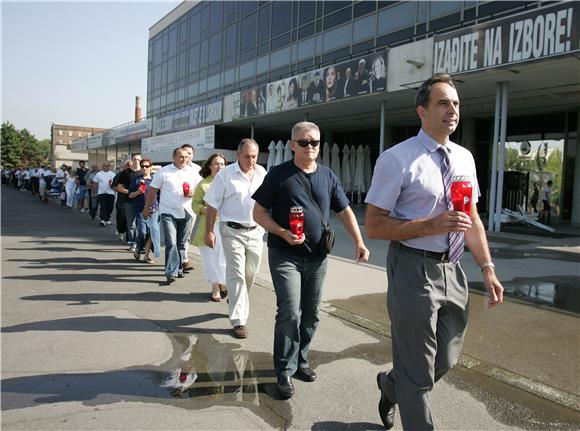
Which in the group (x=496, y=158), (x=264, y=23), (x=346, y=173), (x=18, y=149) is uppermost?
(x=264, y=23)

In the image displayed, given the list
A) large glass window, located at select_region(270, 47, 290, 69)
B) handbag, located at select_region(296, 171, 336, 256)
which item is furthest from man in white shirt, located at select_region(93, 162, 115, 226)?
large glass window, located at select_region(270, 47, 290, 69)

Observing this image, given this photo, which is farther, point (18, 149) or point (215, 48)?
point (18, 149)

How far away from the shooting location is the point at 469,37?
1245 cm

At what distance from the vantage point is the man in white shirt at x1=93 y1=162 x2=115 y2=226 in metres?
13.6

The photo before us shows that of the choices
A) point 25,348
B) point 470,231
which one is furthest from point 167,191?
point 470,231

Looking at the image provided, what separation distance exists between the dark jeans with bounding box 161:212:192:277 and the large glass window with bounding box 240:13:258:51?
71.7 ft

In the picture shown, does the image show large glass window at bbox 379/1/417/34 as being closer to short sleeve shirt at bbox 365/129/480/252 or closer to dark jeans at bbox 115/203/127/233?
dark jeans at bbox 115/203/127/233

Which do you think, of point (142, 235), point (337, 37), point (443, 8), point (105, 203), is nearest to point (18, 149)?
point (337, 37)

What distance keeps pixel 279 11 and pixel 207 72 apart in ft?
28.7

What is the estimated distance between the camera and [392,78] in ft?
48.8

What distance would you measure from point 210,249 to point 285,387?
2.95 metres

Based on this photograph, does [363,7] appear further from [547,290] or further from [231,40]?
[547,290]

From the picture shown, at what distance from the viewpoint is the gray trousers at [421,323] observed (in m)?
2.53

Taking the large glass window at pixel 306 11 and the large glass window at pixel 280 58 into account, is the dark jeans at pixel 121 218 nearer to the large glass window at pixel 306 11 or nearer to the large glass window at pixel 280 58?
the large glass window at pixel 306 11
